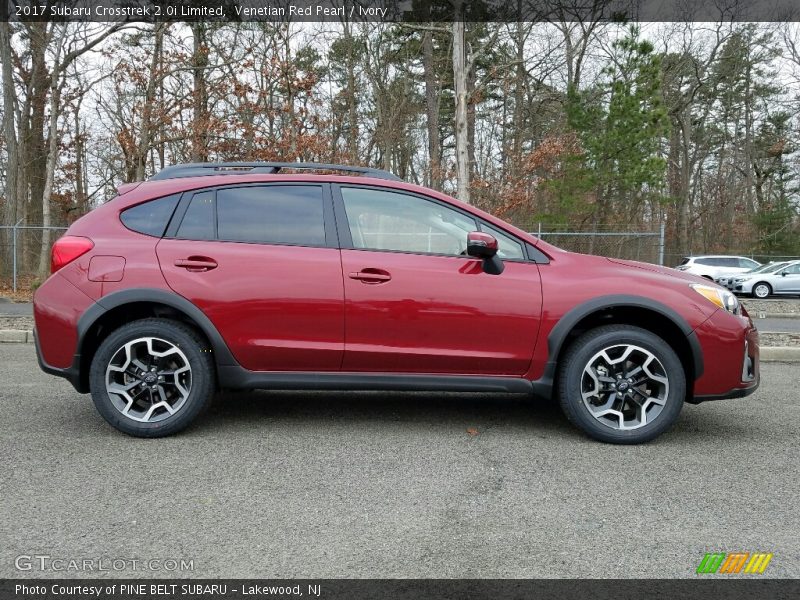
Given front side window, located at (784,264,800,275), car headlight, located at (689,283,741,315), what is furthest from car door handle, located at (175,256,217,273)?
front side window, located at (784,264,800,275)

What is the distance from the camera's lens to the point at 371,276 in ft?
13.7

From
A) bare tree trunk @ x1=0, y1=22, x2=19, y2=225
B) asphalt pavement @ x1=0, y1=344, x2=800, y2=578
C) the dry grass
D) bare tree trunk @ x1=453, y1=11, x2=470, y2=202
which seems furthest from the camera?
bare tree trunk @ x1=0, y1=22, x2=19, y2=225

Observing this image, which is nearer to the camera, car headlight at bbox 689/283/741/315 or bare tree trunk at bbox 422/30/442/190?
car headlight at bbox 689/283/741/315

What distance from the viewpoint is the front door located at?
414cm

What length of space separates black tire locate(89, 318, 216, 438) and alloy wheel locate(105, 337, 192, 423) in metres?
0.02

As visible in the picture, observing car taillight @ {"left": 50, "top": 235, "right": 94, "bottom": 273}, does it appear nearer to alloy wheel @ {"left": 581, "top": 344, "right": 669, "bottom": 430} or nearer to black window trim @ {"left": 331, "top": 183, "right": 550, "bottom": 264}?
black window trim @ {"left": 331, "top": 183, "right": 550, "bottom": 264}

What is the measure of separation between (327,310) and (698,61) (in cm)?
3269

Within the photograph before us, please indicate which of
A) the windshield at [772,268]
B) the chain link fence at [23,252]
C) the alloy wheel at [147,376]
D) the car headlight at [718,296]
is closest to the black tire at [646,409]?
the car headlight at [718,296]

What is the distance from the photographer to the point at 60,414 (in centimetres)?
475

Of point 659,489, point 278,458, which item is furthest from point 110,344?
point 659,489

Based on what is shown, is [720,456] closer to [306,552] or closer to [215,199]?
[306,552]

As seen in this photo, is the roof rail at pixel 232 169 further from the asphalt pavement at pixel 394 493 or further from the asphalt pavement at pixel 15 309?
the asphalt pavement at pixel 15 309

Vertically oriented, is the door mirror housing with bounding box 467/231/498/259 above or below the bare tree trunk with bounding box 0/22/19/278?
below

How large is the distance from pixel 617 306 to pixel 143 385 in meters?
3.09
